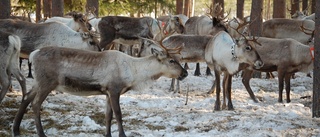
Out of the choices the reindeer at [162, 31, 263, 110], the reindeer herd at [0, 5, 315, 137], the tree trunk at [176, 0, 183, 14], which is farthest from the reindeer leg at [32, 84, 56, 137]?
the tree trunk at [176, 0, 183, 14]

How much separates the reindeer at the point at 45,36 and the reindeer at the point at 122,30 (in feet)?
8.77

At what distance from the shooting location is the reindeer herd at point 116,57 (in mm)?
6723

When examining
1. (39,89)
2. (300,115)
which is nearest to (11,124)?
(39,89)

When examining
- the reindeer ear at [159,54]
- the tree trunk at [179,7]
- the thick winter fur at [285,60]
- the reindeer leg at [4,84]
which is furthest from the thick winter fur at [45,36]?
the tree trunk at [179,7]

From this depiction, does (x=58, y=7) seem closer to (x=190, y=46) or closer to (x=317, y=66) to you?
(x=190, y=46)

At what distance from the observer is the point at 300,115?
27.3 feet

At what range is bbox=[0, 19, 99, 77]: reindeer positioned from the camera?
9.72 metres

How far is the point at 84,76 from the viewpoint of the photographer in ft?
22.0

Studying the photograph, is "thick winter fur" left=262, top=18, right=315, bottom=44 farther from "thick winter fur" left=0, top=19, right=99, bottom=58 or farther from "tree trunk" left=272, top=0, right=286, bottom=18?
"thick winter fur" left=0, top=19, right=99, bottom=58

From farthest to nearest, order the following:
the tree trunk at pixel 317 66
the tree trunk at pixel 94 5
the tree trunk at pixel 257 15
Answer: the tree trunk at pixel 94 5
the tree trunk at pixel 257 15
the tree trunk at pixel 317 66

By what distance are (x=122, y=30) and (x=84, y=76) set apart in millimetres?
6319

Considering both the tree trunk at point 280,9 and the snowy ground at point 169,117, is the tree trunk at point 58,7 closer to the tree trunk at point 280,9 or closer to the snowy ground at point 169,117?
the snowy ground at point 169,117

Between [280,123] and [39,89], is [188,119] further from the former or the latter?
[39,89]

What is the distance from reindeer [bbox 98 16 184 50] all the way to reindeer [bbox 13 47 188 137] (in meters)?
5.78
